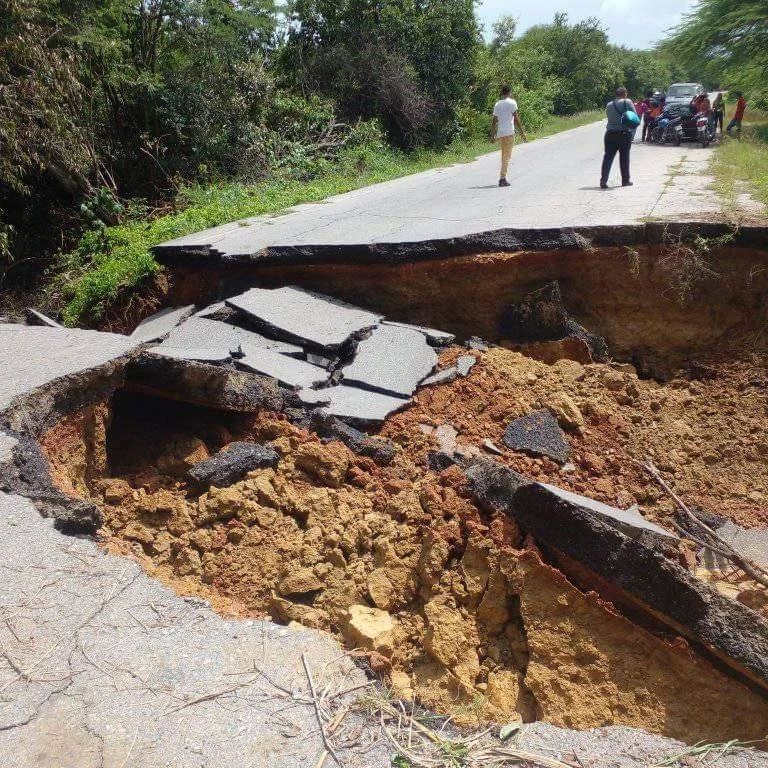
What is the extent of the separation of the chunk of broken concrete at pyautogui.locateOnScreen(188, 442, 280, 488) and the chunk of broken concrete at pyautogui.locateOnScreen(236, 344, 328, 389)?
2.71ft

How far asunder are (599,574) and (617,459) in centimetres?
224

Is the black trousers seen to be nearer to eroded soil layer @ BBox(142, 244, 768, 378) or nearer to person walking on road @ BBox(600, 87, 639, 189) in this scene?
person walking on road @ BBox(600, 87, 639, 189)

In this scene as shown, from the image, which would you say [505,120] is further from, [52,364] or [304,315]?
[52,364]

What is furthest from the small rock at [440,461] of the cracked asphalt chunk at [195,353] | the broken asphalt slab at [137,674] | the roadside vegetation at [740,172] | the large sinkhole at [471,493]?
the roadside vegetation at [740,172]

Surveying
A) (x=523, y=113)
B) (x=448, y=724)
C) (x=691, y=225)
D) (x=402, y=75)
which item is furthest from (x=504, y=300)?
(x=523, y=113)

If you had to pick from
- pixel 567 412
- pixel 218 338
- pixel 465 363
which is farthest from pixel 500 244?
pixel 218 338

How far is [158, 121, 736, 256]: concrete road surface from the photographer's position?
260 inches

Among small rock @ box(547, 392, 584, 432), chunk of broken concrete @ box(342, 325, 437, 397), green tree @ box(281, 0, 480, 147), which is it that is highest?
green tree @ box(281, 0, 480, 147)

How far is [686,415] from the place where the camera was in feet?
17.3

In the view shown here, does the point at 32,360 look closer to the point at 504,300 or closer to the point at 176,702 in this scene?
the point at 176,702

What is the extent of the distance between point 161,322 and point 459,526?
13.8 feet

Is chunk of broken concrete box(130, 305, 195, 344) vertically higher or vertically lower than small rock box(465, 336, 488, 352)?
higher

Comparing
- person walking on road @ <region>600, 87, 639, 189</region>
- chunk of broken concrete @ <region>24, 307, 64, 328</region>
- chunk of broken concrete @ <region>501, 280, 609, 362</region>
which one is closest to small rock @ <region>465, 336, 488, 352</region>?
chunk of broken concrete @ <region>501, 280, 609, 362</region>

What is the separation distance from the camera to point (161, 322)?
6.19 metres
